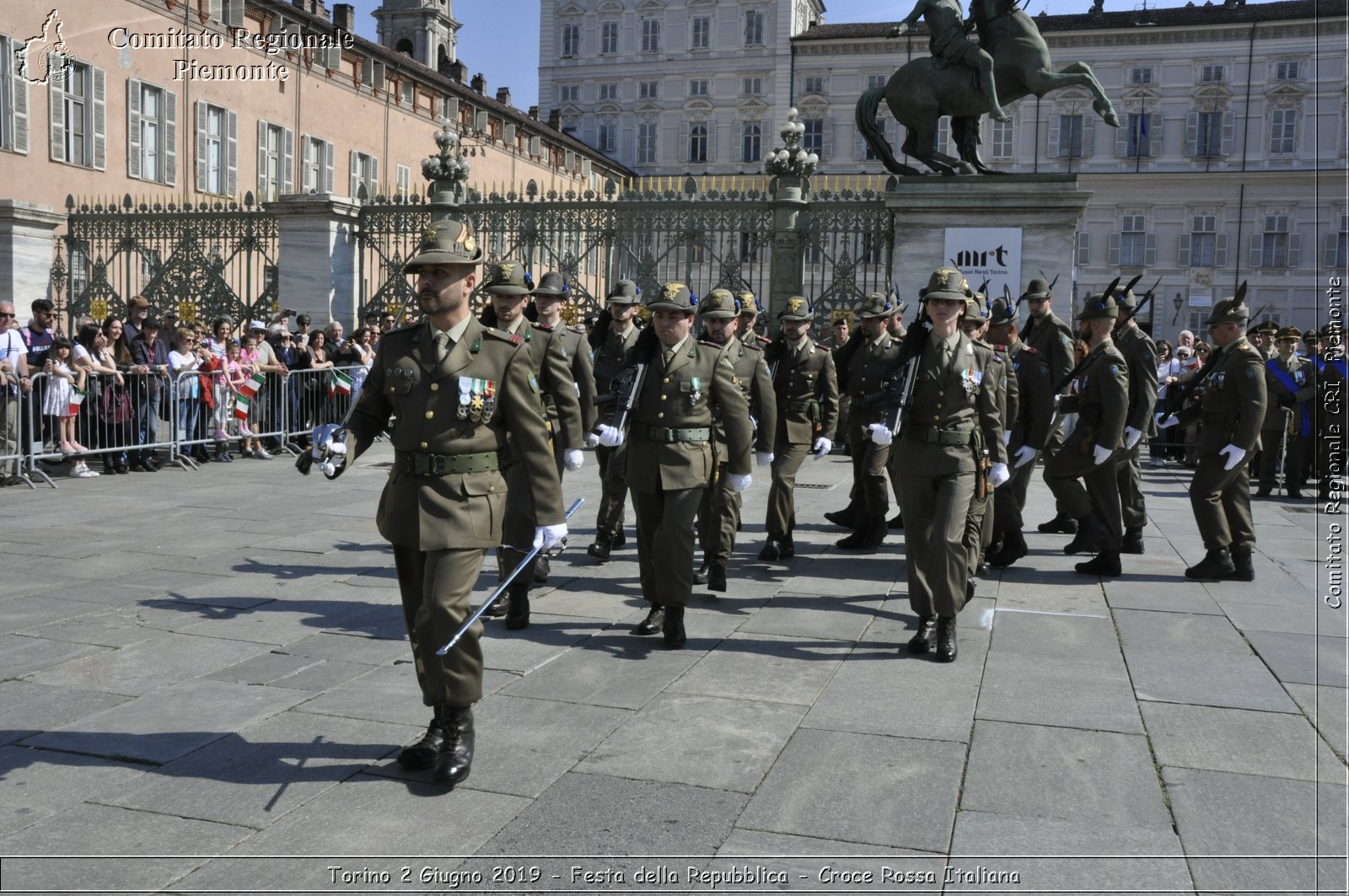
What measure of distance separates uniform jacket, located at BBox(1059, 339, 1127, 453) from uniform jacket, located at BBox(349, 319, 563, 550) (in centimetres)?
530

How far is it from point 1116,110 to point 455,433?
175ft

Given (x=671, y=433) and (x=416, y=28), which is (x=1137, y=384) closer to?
(x=671, y=433)

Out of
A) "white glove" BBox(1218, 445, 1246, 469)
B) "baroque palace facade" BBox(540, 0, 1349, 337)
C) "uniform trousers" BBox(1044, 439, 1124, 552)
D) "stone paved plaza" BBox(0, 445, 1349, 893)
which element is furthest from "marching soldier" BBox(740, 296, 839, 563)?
"baroque palace facade" BBox(540, 0, 1349, 337)

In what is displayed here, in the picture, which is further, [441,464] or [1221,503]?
[1221,503]

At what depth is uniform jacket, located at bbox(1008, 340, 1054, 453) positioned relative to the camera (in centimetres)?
912

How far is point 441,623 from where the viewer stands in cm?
445

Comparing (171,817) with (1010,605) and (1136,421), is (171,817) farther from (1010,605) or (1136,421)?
(1136,421)

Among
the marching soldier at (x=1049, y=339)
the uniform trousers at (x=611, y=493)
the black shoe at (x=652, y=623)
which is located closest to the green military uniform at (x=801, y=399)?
the uniform trousers at (x=611, y=493)

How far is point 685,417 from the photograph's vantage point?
6715 mm

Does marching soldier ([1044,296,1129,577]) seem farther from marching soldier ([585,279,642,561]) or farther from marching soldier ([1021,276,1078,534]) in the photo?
marching soldier ([585,279,642,561])

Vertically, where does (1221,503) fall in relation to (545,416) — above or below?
below

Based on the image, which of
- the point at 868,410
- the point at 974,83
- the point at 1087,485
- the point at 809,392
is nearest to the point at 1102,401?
the point at 1087,485

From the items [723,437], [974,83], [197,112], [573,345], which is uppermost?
[197,112]

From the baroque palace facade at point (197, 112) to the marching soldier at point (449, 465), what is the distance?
51.4ft
